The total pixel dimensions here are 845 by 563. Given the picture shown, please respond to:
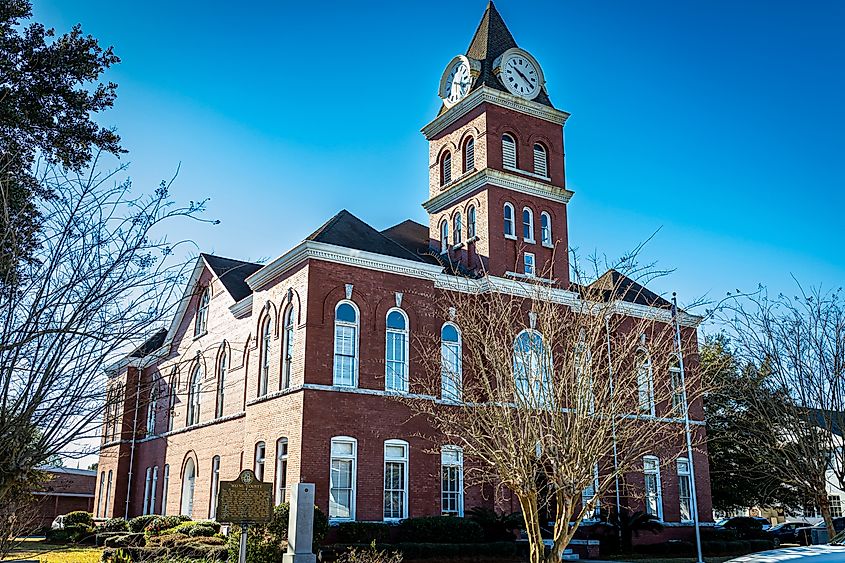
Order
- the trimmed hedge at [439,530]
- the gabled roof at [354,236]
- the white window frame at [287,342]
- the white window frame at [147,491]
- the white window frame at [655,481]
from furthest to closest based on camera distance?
the white window frame at [147,491] < the white window frame at [655,481] < the gabled roof at [354,236] < the white window frame at [287,342] < the trimmed hedge at [439,530]

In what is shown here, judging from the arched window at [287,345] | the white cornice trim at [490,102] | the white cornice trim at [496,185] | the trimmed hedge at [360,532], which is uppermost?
the white cornice trim at [490,102]

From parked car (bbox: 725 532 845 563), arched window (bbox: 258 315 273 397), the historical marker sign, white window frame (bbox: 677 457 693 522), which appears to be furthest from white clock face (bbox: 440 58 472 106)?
parked car (bbox: 725 532 845 563)

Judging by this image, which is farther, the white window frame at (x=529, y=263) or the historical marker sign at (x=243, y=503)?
the white window frame at (x=529, y=263)

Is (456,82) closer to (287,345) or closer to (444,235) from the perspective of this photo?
(444,235)

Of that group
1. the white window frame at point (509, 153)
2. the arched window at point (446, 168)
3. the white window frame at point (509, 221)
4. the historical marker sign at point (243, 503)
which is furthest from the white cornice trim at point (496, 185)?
the historical marker sign at point (243, 503)

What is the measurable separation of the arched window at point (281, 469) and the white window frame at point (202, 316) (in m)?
11.7

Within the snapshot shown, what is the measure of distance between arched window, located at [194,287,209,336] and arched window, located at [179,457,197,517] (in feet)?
19.0

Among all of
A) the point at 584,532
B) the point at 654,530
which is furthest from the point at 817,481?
the point at 584,532

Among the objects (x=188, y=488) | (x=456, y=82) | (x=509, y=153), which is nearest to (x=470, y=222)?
(x=509, y=153)

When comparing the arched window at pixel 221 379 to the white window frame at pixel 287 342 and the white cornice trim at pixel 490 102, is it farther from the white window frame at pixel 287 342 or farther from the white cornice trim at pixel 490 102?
the white cornice trim at pixel 490 102

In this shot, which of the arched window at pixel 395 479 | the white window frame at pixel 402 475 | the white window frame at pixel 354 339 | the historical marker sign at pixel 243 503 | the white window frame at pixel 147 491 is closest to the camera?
the historical marker sign at pixel 243 503

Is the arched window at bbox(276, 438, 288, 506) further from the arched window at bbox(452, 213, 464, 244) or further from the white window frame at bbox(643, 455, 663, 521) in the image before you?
the white window frame at bbox(643, 455, 663, 521)

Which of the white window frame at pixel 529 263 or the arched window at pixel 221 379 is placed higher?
the white window frame at pixel 529 263

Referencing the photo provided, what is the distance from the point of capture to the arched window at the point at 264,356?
28.5m
